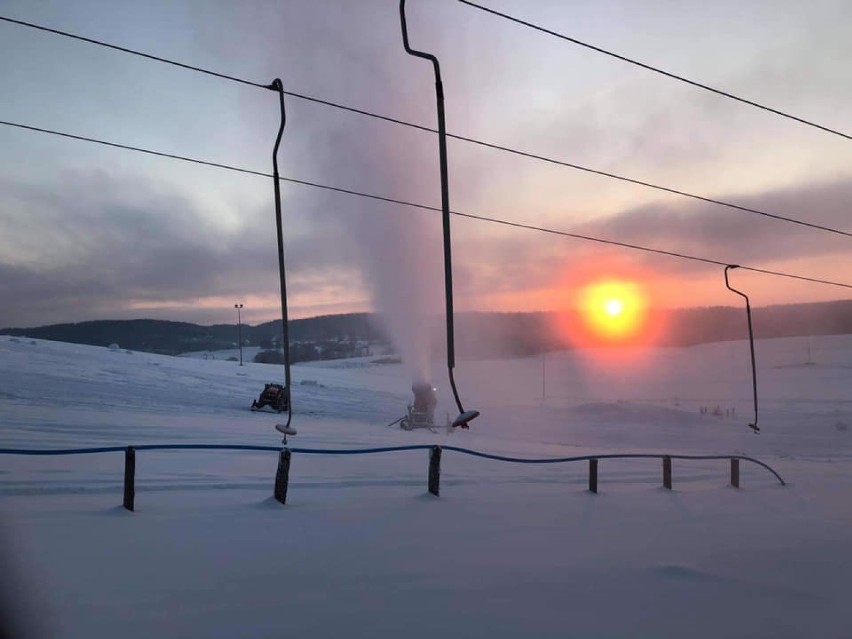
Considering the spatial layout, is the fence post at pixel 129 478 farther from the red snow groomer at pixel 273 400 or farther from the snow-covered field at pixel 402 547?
the red snow groomer at pixel 273 400

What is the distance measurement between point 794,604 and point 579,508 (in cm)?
476

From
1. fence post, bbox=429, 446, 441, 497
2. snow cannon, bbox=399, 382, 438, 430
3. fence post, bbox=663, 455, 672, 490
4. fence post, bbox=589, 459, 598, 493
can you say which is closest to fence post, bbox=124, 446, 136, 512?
fence post, bbox=429, 446, 441, 497

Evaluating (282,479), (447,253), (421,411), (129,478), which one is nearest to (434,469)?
(282,479)

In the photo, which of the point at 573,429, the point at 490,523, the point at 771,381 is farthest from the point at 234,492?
the point at 771,381

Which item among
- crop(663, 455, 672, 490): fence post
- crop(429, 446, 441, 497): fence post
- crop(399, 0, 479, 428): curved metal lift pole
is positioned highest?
crop(399, 0, 479, 428): curved metal lift pole

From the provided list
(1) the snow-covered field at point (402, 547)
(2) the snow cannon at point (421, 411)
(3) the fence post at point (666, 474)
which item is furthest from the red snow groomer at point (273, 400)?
(3) the fence post at point (666, 474)

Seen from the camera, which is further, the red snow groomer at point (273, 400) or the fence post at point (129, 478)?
the red snow groomer at point (273, 400)

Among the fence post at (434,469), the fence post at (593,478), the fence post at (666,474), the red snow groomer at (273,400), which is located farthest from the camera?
the red snow groomer at (273,400)

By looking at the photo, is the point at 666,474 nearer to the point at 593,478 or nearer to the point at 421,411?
the point at 593,478

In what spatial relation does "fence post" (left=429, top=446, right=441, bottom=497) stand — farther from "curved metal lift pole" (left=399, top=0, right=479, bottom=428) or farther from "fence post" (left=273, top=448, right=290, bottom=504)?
"curved metal lift pole" (left=399, top=0, right=479, bottom=428)

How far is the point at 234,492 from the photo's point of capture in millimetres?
10750

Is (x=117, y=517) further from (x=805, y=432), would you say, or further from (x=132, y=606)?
(x=805, y=432)

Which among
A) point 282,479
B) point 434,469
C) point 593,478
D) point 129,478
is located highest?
point 129,478

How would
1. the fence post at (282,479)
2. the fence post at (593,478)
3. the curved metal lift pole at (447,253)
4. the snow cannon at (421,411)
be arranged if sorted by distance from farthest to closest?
the snow cannon at (421,411)
the fence post at (593,478)
the fence post at (282,479)
the curved metal lift pole at (447,253)
